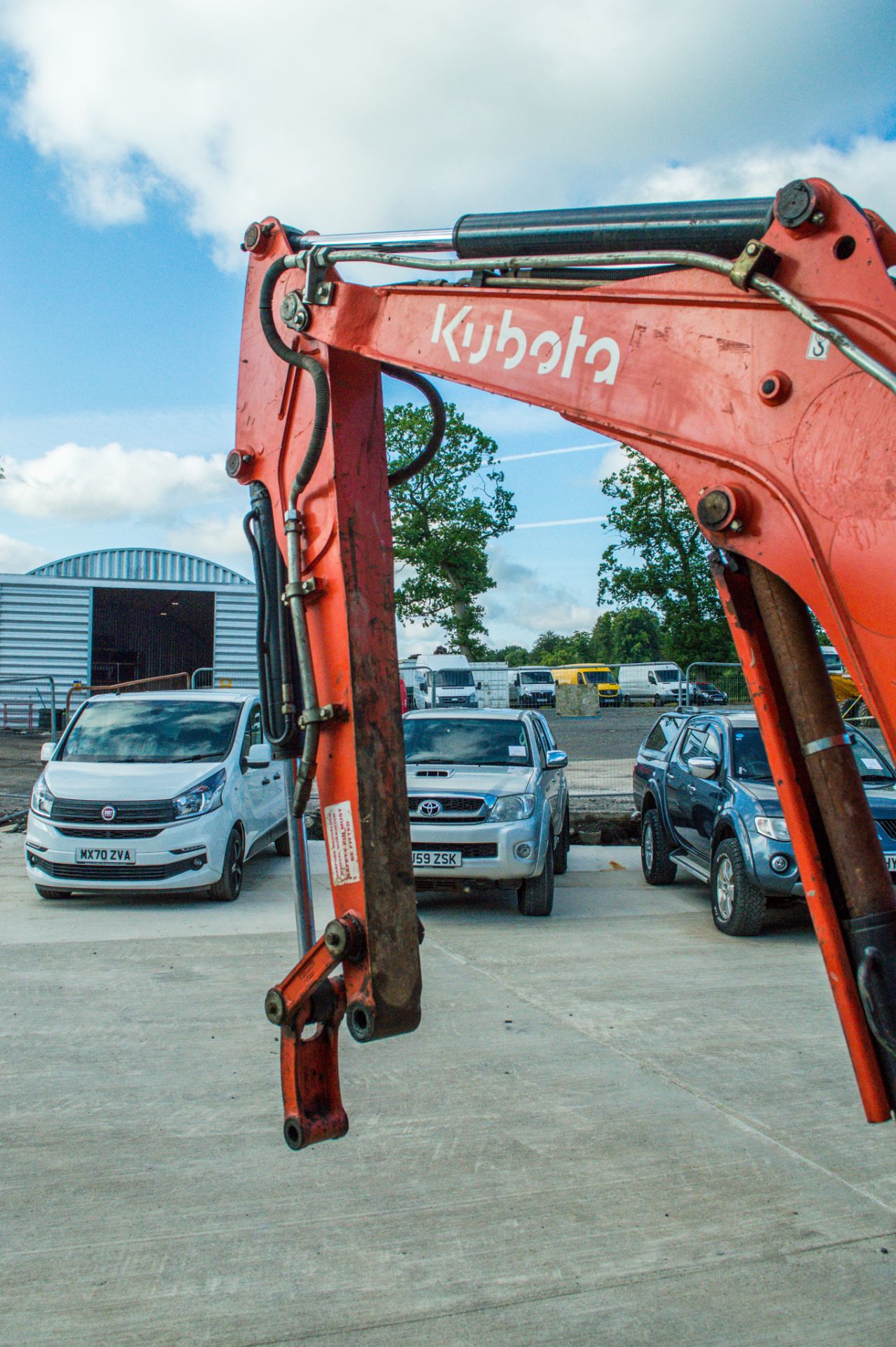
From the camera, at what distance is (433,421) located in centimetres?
357

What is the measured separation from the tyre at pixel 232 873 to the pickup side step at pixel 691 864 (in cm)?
403

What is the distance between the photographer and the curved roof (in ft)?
105

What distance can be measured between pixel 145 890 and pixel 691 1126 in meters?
5.94

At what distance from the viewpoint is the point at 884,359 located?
195 centimetres

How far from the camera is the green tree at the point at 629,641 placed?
3588 inches

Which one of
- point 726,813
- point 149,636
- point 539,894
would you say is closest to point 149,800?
point 539,894

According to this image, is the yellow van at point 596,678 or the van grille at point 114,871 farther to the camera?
the yellow van at point 596,678

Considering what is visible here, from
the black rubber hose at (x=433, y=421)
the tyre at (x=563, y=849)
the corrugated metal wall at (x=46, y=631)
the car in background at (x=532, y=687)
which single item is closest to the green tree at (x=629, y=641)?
the car in background at (x=532, y=687)

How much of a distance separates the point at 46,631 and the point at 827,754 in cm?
3151

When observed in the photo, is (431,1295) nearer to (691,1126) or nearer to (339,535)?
(691,1126)

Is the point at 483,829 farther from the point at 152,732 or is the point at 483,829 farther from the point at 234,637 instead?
the point at 234,637

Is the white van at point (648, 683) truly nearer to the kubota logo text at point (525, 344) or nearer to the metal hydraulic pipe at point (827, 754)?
the kubota logo text at point (525, 344)

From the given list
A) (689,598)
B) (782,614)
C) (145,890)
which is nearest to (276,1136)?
(782,614)

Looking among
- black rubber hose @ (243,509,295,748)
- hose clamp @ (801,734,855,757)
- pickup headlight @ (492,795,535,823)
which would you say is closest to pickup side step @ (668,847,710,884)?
pickup headlight @ (492,795,535,823)
